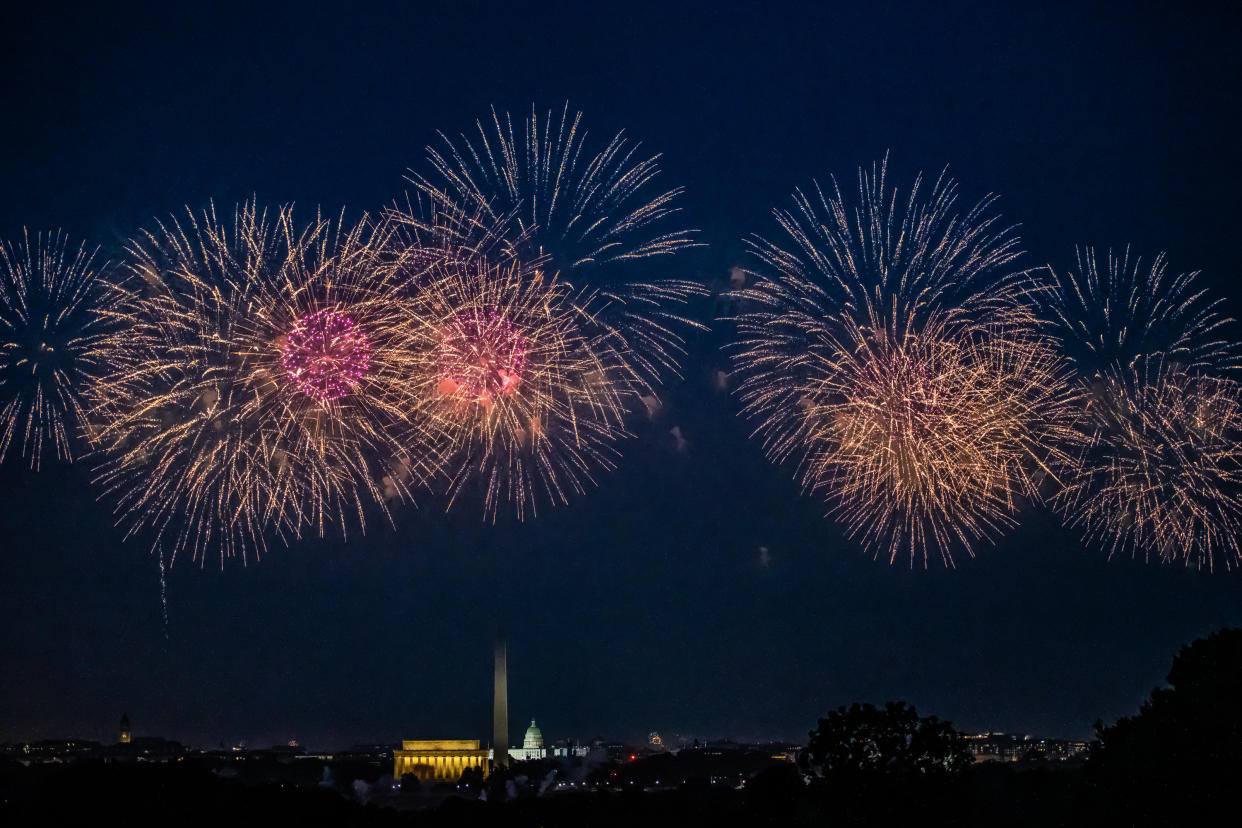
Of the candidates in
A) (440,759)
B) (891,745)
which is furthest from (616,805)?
(440,759)

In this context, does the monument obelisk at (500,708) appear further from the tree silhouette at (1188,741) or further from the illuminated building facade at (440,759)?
the tree silhouette at (1188,741)

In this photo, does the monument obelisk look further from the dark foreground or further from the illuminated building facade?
the dark foreground

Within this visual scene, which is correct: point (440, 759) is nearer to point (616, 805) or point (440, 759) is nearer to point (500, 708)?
point (500, 708)

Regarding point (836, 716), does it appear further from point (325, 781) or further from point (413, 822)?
point (325, 781)

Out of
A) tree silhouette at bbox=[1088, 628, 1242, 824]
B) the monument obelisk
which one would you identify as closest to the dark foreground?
tree silhouette at bbox=[1088, 628, 1242, 824]

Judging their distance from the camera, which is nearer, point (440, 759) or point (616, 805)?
point (616, 805)

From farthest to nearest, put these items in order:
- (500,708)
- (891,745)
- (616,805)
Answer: (500,708)
(616,805)
(891,745)

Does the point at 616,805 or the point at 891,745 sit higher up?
the point at 891,745
